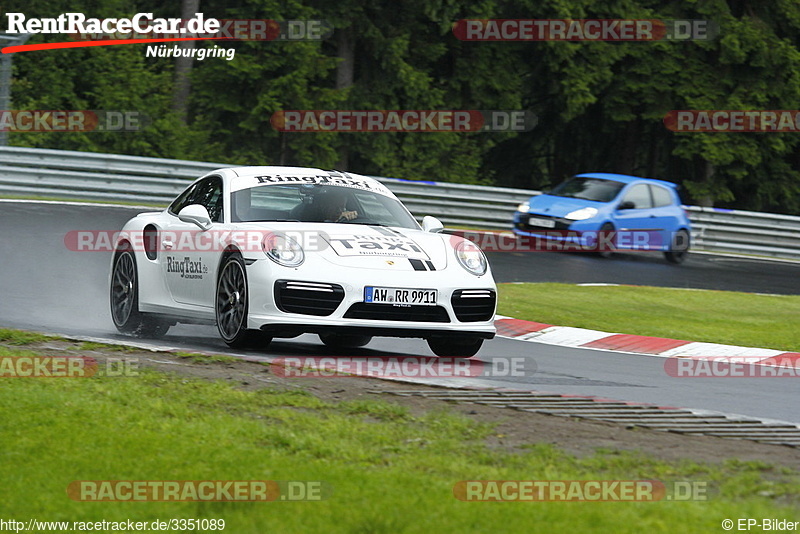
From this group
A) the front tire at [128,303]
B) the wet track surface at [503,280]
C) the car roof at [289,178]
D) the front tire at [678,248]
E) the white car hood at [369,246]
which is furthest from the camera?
the front tire at [678,248]

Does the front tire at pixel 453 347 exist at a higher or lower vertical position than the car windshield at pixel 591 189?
lower

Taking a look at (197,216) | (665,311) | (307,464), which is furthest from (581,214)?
(307,464)

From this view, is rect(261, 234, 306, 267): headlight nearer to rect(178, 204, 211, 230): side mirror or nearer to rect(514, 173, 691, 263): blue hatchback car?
rect(178, 204, 211, 230): side mirror

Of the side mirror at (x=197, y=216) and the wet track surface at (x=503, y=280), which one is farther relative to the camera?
the side mirror at (x=197, y=216)

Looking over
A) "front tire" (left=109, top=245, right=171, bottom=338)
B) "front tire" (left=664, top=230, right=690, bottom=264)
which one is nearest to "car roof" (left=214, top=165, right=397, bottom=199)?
"front tire" (left=109, top=245, right=171, bottom=338)

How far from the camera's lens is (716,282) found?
19984 millimetres

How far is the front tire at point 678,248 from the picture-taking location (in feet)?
75.2

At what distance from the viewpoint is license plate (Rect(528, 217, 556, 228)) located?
21625 millimetres

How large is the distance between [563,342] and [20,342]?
5.18 meters

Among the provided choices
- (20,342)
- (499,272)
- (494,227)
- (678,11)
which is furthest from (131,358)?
(678,11)

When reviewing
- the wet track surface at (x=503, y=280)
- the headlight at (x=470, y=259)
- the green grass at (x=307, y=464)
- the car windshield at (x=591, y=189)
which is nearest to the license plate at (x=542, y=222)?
the wet track surface at (x=503, y=280)

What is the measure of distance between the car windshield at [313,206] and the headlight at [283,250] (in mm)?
617

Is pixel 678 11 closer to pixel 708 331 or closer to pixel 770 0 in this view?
pixel 770 0

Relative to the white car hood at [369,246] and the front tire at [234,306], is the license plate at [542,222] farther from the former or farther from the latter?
the front tire at [234,306]
